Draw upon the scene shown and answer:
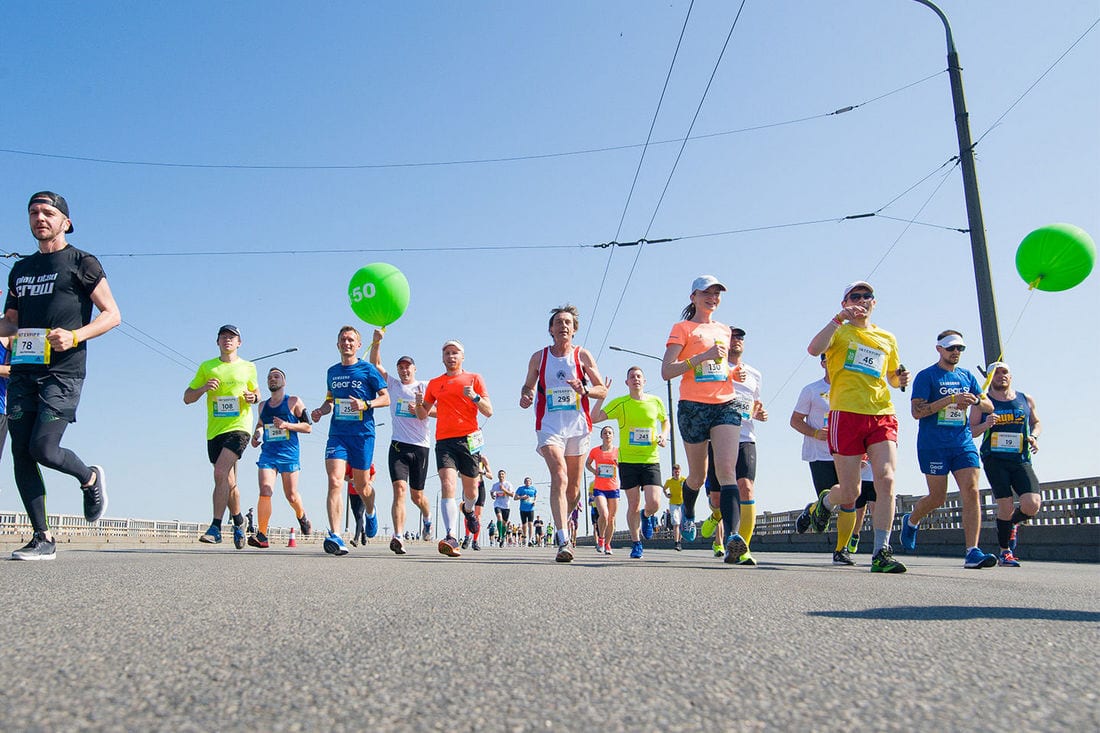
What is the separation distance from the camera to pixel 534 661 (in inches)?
83.0

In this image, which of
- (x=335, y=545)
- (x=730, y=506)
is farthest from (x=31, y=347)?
(x=730, y=506)

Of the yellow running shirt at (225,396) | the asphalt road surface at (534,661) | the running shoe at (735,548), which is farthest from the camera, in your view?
the yellow running shirt at (225,396)

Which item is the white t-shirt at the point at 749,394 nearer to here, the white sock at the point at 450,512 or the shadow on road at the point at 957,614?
the white sock at the point at 450,512

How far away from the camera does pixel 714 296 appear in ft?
24.6

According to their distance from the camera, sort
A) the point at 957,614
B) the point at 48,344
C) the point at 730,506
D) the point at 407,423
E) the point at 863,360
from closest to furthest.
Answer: the point at 957,614, the point at 48,344, the point at 863,360, the point at 730,506, the point at 407,423

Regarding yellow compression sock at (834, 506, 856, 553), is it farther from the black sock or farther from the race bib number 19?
the race bib number 19

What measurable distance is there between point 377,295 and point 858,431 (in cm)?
586

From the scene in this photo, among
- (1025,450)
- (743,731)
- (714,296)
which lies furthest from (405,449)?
(743,731)

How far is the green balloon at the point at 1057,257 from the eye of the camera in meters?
8.42

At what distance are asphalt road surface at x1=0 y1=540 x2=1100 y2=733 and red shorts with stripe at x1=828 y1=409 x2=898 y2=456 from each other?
2.63m

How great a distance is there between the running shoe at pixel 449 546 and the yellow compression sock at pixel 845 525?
3.76 metres

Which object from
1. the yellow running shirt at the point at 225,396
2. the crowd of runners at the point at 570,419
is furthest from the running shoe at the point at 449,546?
the yellow running shirt at the point at 225,396

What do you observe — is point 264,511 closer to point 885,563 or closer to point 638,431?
point 638,431

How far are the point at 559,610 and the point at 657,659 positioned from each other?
108 centimetres
